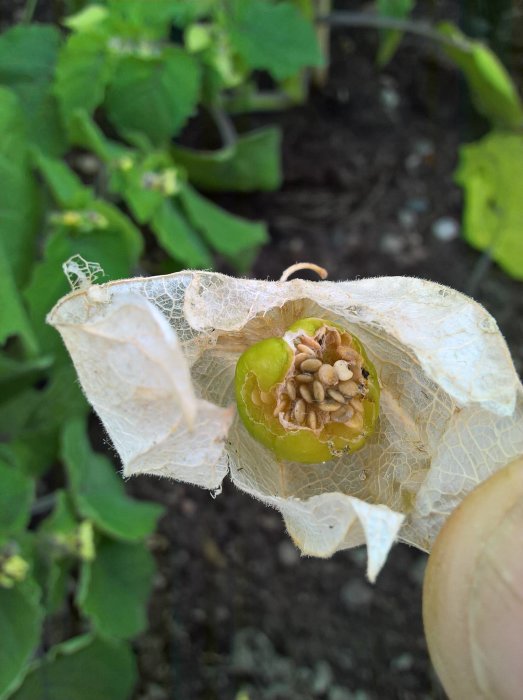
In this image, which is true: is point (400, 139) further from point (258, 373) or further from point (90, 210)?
point (258, 373)

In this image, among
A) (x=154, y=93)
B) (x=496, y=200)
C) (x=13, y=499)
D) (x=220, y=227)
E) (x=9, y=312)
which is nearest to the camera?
(x=9, y=312)

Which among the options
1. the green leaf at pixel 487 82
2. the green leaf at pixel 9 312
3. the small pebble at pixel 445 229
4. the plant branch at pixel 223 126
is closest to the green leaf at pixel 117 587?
the green leaf at pixel 9 312

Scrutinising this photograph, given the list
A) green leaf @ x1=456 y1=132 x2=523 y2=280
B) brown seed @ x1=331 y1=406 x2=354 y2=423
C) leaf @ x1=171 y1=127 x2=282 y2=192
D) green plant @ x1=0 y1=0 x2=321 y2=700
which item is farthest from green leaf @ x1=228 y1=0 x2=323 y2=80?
brown seed @ x1=331 y1=406 x2=354 y2=423

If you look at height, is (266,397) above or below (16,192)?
above

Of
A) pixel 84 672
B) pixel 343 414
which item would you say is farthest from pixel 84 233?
pixel 84 672

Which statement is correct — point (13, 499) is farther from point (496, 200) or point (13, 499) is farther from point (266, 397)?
point (496, 200)

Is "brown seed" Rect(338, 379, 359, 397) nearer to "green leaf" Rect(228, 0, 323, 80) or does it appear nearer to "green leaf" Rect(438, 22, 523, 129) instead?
"green leaf" Rect(228, 0, 323, 80)
